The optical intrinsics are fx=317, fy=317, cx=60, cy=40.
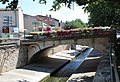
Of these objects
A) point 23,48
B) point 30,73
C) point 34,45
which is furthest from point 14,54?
point 34,45

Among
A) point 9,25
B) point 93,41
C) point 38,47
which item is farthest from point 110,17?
point 9,25

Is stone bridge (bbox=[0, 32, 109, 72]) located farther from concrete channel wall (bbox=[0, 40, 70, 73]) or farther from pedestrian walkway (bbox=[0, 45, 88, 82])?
pedestrian walkway (bbox=[0, 45, 88, 82])

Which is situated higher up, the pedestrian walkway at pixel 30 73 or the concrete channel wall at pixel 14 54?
the concrete channel wall at pixel 14 54

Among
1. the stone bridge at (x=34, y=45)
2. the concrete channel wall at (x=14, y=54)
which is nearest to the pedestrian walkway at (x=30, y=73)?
the concrete channel wall at (x=14, y=54)

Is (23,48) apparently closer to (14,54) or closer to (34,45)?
(34,45)

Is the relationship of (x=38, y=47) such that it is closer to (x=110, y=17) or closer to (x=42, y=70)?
(x=42, y=70)

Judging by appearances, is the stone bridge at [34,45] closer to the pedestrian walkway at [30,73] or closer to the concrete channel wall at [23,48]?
the concrete channel wall at [23,48]

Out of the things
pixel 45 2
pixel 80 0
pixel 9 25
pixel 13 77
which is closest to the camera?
pixel 45 2

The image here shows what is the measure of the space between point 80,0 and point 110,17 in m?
29.3

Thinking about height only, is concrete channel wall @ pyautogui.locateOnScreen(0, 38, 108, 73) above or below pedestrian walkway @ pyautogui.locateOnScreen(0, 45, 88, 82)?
above

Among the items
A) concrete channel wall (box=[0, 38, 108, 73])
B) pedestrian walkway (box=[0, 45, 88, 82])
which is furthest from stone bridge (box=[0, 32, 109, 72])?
pedestrian walkway (box=[0, 45, 88, 82])

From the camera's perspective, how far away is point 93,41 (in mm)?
42750

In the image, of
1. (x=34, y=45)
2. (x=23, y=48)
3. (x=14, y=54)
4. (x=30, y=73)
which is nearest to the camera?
(x=30, y=73)

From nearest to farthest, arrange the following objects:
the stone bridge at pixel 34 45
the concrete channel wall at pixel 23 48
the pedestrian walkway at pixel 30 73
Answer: the pedestrian walkway at pixel 30 73 → the concrete channel wall at pixel 23 48 → the stone bridge at pixel 34 45
